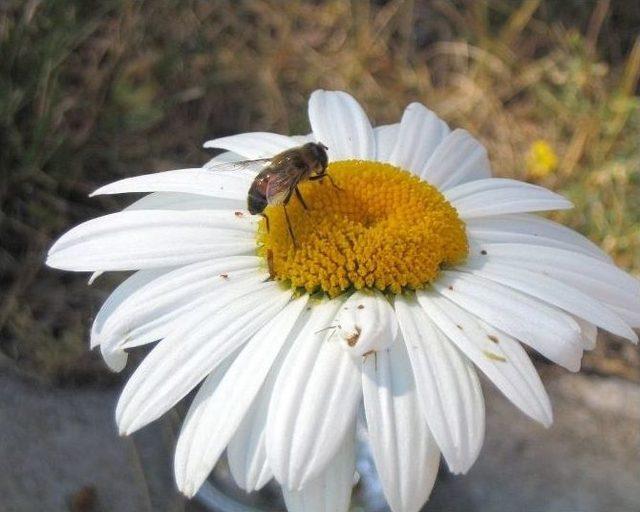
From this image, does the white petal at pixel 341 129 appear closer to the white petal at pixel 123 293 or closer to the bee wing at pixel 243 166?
the bee wing at pixel 243 166

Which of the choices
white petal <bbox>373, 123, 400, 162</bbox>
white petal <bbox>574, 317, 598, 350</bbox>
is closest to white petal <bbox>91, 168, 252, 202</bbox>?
white petal <bbox>373, 123, 400, 162</bbox>

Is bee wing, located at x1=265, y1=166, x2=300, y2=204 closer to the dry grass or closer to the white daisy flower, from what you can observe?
the white daisy flower

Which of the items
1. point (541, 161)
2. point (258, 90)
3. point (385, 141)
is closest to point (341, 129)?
point (385, 141)

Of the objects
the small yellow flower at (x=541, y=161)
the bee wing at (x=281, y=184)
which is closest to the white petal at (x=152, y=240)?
the bee wing at (x=281, y=184)

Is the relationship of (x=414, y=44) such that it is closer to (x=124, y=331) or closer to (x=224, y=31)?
(x=224, y=31)

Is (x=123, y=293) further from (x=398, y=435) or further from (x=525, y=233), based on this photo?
(x=525, y=233)
